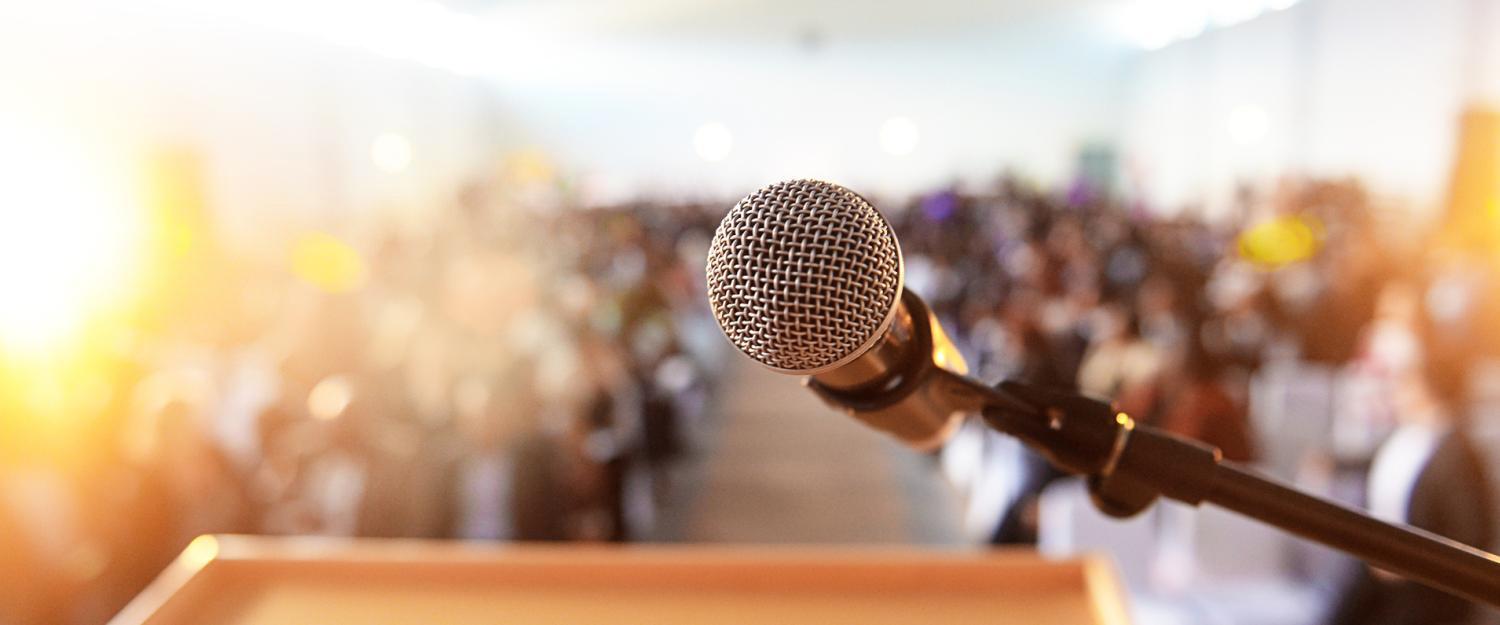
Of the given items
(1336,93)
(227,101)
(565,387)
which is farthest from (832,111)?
(565,387)

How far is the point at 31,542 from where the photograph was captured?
301cm

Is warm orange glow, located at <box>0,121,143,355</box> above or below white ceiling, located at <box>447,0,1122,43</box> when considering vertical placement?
below

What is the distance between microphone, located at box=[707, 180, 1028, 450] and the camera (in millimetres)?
617

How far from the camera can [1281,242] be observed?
851cm

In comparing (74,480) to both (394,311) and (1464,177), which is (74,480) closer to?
(394,311)

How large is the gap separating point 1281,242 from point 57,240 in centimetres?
936

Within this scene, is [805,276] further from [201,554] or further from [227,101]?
[227,101]

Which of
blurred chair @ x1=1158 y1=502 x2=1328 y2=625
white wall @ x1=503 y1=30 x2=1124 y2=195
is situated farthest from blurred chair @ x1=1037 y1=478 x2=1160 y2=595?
white wall @ x1=503 y1=30 x2=1124 y2=195

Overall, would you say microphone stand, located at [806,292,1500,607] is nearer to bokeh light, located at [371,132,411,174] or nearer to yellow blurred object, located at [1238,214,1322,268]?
yellow blurred object, located at [1238,214,1322,268]

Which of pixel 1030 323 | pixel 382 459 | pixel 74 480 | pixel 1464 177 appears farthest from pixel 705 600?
pixel 1464 177

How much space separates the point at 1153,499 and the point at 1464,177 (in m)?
9.09

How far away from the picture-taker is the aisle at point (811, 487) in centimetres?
513

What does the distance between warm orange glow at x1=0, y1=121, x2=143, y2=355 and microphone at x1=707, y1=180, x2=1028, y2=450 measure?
613cm

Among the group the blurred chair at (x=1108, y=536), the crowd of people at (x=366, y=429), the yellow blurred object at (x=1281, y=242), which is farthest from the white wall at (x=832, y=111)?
the blurred chair at (x=1108, y=536)
